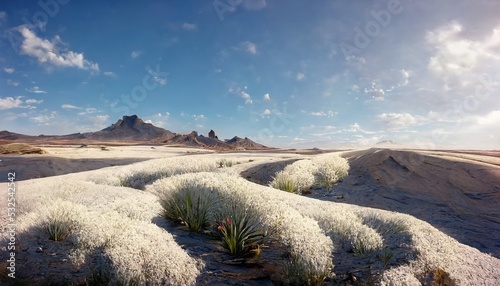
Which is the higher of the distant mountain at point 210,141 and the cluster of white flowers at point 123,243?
the distant mountain at point 210,141

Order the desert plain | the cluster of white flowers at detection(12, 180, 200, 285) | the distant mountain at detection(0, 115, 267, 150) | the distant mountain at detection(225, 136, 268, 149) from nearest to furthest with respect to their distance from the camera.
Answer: the cluster of white flowers at detection(12, 180, 200, 285) → the desert plain → the distant mountain at detection(225, 136, 268, 149) → the distant mountain at detection(0, 115, 267, 150)

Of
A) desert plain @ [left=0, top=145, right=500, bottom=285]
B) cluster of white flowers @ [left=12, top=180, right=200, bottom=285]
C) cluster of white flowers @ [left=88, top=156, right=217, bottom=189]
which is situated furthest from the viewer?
cluster of white flowers @ [left=88, top=156, right=217, bottom=189]

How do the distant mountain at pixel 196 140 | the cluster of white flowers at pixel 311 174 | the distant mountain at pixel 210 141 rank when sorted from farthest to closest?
the distant mountain at pixel 196 140, the distant mountain at pixel 210 141, the cluster of white flowers at pixel 311 174

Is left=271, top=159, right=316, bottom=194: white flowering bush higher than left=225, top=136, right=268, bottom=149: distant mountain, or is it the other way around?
left=225, top=136, right=268, bottom=149: distant mountain

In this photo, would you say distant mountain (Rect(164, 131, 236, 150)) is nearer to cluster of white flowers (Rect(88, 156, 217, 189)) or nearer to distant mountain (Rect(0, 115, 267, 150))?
distant mountain (Rect(0, 115, 267, 150))

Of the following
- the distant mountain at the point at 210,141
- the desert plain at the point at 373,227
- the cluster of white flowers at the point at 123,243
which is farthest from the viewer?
the distant mountain at the point at 210,141

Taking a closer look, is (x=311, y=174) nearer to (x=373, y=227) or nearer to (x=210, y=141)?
(x=373, y=227)

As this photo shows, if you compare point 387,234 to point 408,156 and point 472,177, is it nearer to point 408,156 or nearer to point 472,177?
point 472,177

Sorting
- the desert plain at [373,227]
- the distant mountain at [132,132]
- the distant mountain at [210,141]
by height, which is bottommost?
the desert plain at [373,227]

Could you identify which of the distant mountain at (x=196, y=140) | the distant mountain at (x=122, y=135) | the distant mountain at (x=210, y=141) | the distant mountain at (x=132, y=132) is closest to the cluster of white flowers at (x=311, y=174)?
the distant mountain at (x=210, y=141)

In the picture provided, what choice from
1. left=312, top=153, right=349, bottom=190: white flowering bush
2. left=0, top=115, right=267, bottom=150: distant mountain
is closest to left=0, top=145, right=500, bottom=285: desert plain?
left=312, top=153, right=349, bottom=190: white flowering bush

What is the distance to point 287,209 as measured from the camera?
257 inches

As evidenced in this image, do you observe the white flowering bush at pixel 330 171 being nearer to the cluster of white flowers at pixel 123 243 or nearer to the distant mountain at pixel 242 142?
the cluster of white flowers at pixel 123 243

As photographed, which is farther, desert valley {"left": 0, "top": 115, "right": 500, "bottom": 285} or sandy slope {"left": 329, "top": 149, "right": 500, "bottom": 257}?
sandy slope {"left": 329, "top": 149, "right": 500, "bottom": 257}
